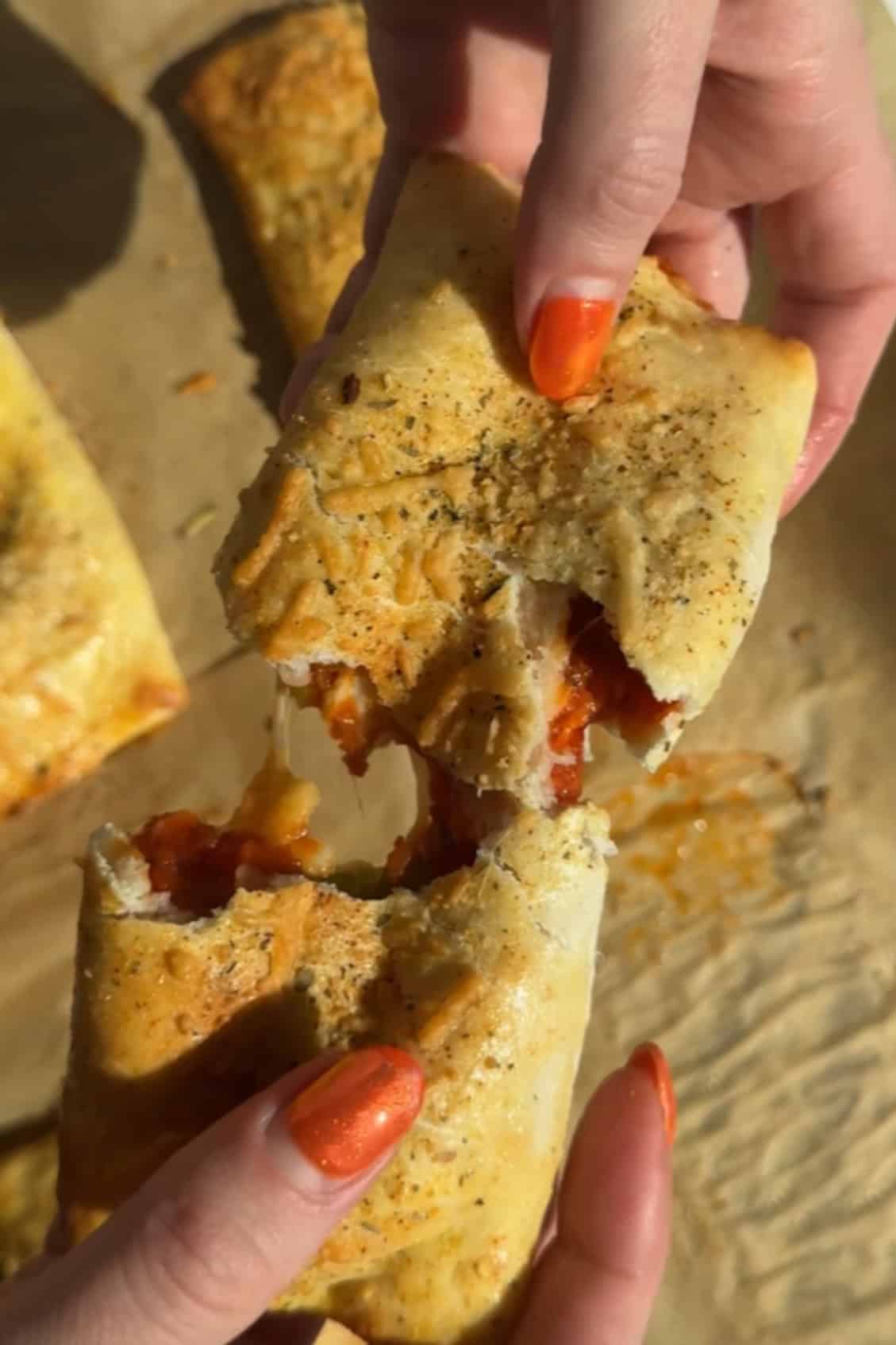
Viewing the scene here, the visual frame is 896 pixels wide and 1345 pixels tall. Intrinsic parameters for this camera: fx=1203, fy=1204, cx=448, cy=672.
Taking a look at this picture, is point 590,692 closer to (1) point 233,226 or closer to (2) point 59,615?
(2) point 59,615

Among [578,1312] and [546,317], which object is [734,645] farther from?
[578,1312]

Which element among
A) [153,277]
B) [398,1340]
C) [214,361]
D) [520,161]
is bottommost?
[398,1340]

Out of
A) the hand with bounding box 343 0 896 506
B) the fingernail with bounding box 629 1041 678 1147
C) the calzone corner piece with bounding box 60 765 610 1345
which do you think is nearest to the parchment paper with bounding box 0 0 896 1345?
the hand with bounding box 343 0 896 506

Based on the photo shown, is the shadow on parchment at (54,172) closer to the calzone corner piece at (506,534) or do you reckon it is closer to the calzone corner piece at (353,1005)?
the calzone corner piece at (506,534)

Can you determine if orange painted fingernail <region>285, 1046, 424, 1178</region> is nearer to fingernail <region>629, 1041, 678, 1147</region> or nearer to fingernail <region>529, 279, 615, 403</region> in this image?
fingernail <region>629, 1041, 678, 1147</region>

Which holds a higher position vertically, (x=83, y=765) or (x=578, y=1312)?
(x=83, y=765)

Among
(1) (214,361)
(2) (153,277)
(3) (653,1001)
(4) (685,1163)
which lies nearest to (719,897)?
(3) (653,1001)

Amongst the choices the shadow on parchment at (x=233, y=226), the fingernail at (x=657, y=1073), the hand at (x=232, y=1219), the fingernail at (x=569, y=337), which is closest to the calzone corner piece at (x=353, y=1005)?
the hand at (x=232, y=1219)
